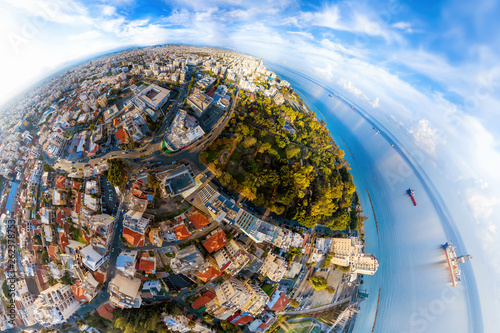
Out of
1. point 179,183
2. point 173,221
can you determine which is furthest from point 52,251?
point 179,183

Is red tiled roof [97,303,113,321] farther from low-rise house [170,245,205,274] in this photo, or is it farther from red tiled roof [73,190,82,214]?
red tiled roof [73,190,82,214]

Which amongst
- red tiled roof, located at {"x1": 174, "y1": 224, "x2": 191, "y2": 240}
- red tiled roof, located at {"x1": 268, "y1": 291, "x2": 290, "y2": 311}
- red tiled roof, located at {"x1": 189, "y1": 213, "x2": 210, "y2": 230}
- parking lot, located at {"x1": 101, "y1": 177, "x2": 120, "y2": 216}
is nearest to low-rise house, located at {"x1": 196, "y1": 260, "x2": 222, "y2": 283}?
red tiled roof, located at {"x1": 174, "y1": 224, "x2": 191, "y2": 240}

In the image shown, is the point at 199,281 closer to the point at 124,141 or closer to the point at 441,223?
the point at 124,141

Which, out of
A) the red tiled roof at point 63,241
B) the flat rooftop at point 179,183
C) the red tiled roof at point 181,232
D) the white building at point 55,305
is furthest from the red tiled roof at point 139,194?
the white building at point 55,305

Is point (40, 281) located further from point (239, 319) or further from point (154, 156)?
point (239, 319)

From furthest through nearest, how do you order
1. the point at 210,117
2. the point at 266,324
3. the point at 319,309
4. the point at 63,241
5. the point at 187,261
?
the point at 210,117 → the point at 319,309 → the point at 63,241 → the point at 266,324 → the point at 187,261

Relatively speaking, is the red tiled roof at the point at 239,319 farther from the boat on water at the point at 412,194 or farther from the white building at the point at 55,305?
the boat on water at the point at 412,194

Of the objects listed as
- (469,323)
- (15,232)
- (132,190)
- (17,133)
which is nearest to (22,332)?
(15,232)
